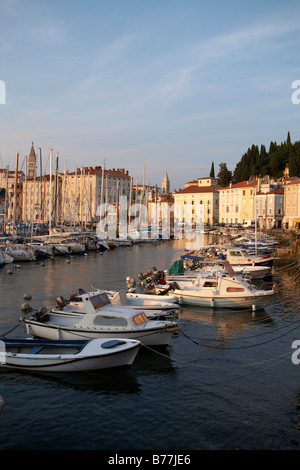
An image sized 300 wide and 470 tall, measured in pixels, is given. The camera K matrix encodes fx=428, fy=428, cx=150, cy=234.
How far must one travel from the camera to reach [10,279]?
3741 cm

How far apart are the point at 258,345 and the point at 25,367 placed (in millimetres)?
10025

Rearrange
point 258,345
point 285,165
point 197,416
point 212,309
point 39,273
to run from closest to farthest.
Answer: point 197,416
point 258,345
point 212,309
point 39,273
point 285,165

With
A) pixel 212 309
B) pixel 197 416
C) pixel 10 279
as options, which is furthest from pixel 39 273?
pixel 197 416

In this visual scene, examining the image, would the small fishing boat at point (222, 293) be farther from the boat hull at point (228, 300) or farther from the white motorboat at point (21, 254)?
the white motorboat at point (21, 254)

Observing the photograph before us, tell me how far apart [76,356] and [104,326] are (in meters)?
2.78

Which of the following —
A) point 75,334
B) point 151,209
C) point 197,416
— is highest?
point 151,209

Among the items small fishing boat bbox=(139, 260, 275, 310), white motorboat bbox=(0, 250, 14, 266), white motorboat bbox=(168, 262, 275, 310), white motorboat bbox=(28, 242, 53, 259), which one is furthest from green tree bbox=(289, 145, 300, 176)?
white motorboat bbox=(168, 262, 275, 310)

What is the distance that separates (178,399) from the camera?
13.7m

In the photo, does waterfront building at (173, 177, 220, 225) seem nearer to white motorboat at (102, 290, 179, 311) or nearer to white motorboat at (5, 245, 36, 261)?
white motorboat at (5, 245, 36, 261)

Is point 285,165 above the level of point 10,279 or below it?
above

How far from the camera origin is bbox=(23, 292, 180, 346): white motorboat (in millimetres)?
17453

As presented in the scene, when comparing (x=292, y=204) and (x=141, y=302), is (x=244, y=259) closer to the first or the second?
(x=141, y=302)

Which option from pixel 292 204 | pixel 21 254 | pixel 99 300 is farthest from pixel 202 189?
pixel 99 300

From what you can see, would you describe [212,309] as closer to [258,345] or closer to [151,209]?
[258,345]
